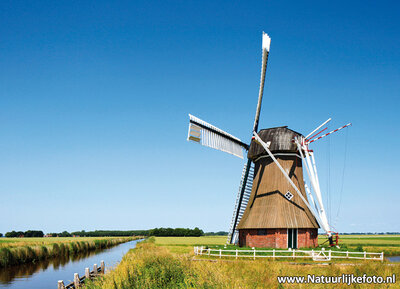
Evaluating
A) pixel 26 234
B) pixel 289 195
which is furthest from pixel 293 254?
pixel 26 234

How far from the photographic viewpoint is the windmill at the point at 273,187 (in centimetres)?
2317

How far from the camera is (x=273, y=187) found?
24.6 metres

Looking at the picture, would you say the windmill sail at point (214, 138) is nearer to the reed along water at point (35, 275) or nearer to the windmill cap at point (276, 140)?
the windmill cap at point (276, 140)

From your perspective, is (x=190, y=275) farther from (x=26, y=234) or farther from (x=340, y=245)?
(x=26, y=234)

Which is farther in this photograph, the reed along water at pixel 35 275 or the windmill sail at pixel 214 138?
the windmill sail at pixel 214 138

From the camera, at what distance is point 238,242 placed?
2783 centimetres

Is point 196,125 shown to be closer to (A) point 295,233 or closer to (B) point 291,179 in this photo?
(B) point 291,179

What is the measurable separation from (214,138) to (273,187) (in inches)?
216

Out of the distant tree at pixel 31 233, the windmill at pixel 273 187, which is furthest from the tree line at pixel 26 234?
the windmill at pixel 273 187

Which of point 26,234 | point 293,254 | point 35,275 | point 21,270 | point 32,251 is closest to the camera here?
point 293,254

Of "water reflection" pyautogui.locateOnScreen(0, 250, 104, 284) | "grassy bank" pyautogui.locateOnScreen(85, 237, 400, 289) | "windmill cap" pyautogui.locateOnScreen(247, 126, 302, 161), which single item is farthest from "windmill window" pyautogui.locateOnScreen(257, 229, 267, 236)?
"water reflection" pyautogui.locateOnScreen(0, 250, 104, 284)

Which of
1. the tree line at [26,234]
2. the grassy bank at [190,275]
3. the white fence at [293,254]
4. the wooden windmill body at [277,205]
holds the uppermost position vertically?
the wooden windmill body at [277,205]

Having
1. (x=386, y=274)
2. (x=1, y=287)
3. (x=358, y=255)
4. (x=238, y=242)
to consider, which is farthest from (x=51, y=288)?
(x=358, y=255)

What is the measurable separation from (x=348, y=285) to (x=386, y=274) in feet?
8.84
